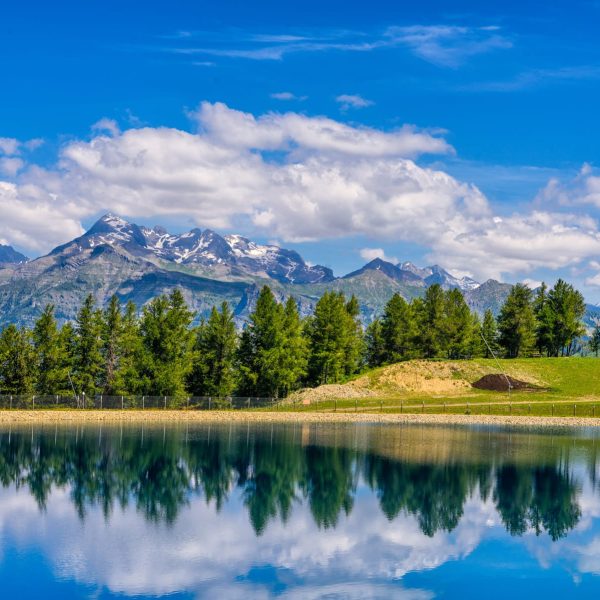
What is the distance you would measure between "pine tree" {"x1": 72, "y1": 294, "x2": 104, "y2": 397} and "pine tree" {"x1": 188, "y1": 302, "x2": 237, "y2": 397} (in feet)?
50.0

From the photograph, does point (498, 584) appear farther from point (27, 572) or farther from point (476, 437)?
point (476, 437)

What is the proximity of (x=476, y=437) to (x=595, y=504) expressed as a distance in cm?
3422

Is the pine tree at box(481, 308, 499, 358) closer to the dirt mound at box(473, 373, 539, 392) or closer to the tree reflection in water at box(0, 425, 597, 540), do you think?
the dirt mound at box(473, 373, 539, 392)

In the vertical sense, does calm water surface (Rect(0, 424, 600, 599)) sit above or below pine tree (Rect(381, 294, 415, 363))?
below

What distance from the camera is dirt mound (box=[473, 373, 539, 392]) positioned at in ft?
403

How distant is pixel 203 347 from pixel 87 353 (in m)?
18.6

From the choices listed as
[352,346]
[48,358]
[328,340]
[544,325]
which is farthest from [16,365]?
[544,325]

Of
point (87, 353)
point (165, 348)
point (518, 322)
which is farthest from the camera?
point (518, 322)

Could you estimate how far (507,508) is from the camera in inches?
1818

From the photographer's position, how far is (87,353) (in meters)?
111

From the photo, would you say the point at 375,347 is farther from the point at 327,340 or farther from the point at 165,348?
the point at 165,348

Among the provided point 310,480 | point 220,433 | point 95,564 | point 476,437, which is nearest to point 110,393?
point 220,433

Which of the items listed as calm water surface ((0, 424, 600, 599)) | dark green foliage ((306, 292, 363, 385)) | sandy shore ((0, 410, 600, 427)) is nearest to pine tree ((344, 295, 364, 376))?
dark green foliage ((306, 292, 363, 385))

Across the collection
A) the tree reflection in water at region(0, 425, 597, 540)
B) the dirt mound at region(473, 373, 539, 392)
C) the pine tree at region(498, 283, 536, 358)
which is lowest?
the tree reflection in water at region(0, 425, 597, 540)
